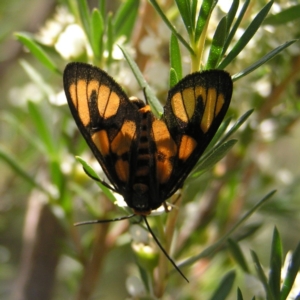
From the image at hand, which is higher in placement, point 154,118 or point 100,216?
point 154,118

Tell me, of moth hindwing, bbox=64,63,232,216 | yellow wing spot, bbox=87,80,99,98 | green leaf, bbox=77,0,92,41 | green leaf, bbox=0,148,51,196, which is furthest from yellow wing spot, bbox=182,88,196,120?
green leaf, bbox=0,148,51,196

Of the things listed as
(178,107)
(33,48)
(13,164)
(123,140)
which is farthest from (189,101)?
(13,164)

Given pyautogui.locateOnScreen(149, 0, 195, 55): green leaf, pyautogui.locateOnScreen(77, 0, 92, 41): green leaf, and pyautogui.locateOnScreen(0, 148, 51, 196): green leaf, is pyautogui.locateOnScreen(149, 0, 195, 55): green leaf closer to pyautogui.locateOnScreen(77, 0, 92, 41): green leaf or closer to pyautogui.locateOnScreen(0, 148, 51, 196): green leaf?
pyautogui.locateOnScreen(77, 0, 92, 41): green leaf

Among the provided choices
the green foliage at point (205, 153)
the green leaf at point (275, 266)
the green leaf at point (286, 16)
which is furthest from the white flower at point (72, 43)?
the green leaf at point (275, 266)

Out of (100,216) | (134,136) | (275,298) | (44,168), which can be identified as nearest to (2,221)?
(44,168)

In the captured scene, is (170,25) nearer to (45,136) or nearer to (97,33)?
(97,33)

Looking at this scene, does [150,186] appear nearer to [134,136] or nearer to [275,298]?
[134,136]
